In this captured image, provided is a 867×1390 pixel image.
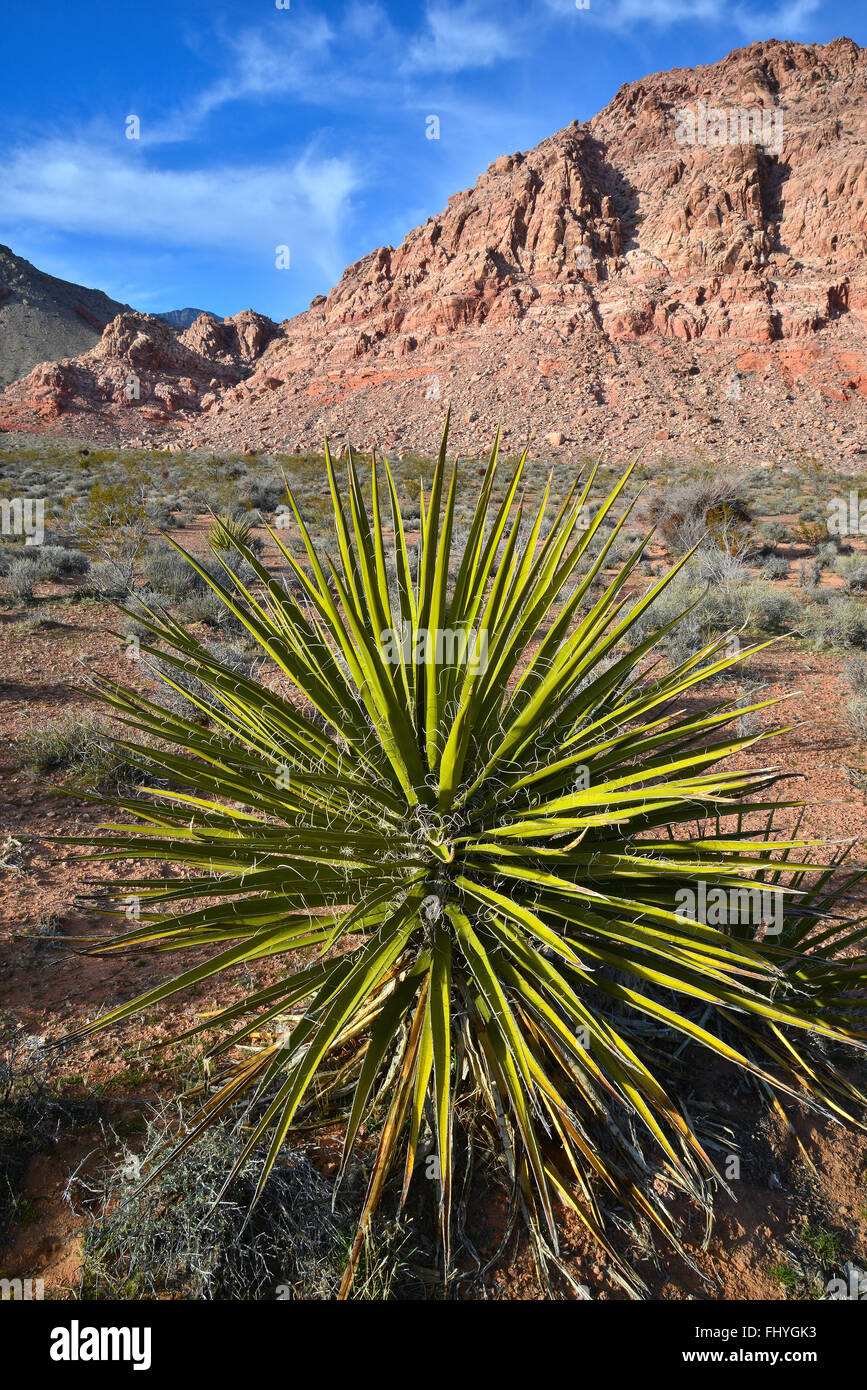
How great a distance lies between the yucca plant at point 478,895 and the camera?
5.44ft

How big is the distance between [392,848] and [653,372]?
147 feet

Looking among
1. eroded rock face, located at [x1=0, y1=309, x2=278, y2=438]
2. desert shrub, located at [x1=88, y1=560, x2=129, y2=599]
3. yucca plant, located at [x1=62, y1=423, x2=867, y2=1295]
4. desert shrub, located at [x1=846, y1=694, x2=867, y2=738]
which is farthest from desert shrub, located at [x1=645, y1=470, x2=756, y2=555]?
eroded rock face, located at [x1=0, y1=309, x2=278, y2=438]

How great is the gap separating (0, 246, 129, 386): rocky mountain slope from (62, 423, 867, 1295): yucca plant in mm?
70934

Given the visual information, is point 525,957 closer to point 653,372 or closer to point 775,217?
point 653,372

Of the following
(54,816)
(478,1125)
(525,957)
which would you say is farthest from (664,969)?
(54,816)

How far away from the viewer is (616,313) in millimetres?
42750

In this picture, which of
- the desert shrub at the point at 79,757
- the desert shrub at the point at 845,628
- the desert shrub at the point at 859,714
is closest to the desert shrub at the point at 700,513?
the desert shrub at the point at 845,628

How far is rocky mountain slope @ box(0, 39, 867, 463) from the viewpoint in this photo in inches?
1481

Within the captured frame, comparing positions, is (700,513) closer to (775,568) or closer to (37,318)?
(775,568)

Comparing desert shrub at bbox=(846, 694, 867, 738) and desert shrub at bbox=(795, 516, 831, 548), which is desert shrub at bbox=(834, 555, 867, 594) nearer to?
desert shrub at bbox=(795, 516, 831, 548)

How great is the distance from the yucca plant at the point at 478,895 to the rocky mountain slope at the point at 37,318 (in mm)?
70934

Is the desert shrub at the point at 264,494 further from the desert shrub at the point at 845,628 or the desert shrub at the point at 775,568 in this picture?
the desert shrub at the point at 845,628

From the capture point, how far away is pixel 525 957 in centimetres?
176

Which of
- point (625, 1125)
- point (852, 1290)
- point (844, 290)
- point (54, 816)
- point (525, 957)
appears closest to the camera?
point (525, 957)
